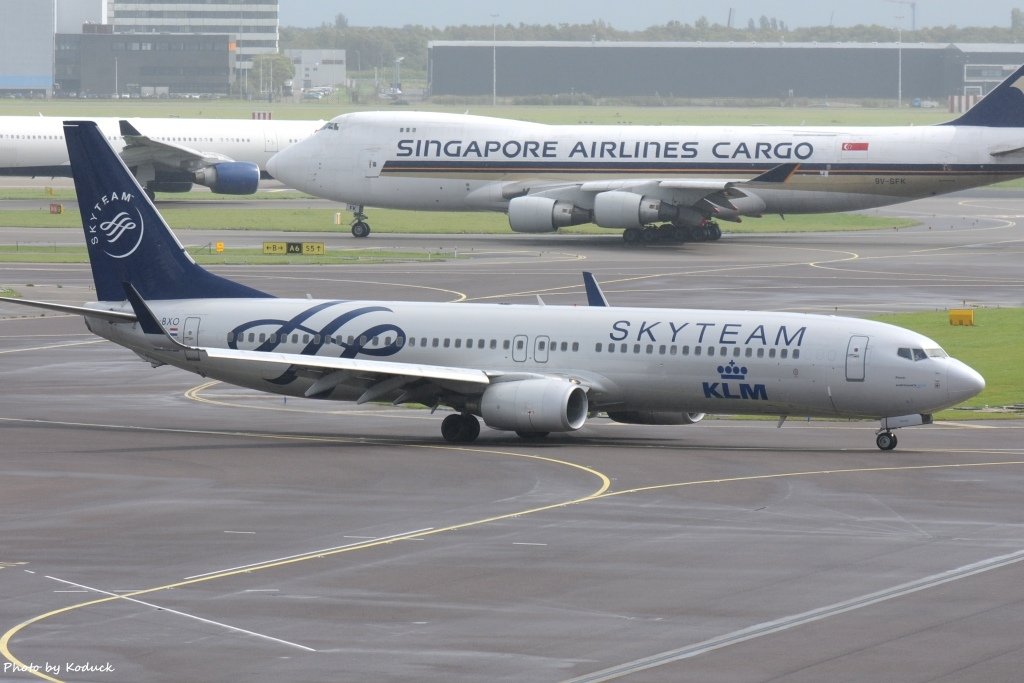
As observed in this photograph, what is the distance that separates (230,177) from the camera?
415 ft

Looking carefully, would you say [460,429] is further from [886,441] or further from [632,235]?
[632,235]

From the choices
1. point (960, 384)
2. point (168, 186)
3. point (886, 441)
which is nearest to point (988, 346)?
point (886, 441)

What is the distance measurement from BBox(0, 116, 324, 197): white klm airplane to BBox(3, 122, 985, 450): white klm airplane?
2988 inches

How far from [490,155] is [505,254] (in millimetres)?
7102

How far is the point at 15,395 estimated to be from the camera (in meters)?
51.7

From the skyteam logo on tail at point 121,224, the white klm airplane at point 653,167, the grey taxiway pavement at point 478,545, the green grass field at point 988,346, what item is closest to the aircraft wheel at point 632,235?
the white klm airplane at point 653,167

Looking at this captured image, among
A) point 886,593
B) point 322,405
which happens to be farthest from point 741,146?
point 886,593

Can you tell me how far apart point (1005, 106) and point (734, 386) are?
54.3m

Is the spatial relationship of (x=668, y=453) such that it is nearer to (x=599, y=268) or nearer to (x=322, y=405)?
(x=322, y=405)

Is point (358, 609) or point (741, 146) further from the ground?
point (741, 146)

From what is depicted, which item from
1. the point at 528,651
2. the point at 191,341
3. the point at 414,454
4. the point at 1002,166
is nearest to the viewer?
the point at 528,651

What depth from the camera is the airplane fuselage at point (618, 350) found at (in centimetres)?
4153

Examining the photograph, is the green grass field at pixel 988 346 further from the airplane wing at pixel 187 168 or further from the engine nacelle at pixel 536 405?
the airplane wing at pixel 187 168

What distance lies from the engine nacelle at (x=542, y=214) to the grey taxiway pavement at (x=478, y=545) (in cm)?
3994
